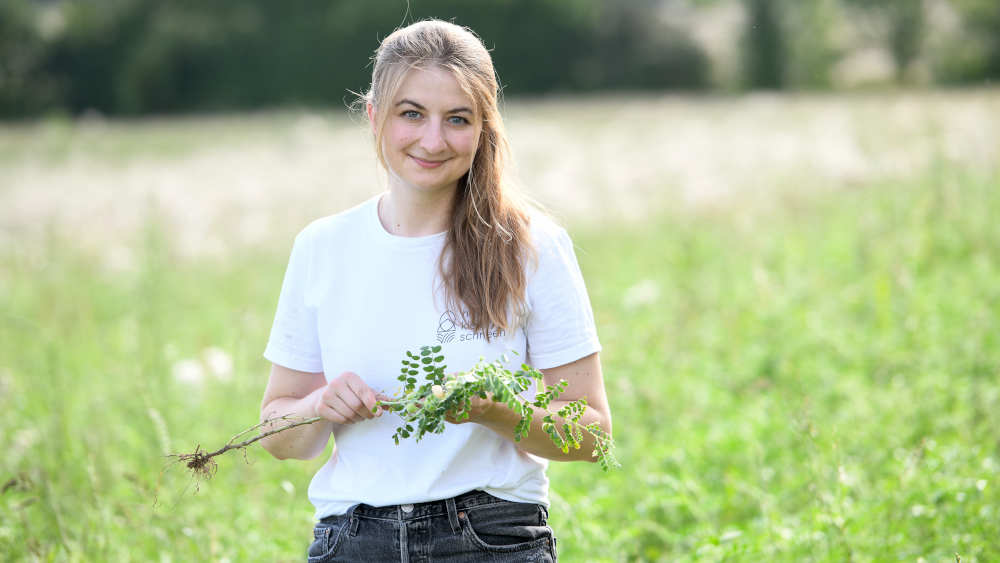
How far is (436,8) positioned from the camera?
3916 centimetres

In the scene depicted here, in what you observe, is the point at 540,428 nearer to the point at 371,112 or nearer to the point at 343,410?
the point at 343,410

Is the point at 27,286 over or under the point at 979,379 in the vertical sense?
under

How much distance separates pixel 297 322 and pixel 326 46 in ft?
135

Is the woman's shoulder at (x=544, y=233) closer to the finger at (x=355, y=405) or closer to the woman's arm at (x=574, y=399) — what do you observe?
the woman's arm at (x=574, y=399)

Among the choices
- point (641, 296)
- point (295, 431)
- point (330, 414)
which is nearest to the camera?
point (330, 414)

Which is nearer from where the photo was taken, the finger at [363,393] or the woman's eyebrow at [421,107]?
the finger at [363,393]

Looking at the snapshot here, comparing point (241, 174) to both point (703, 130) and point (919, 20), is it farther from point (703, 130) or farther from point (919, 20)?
point (919, 20)

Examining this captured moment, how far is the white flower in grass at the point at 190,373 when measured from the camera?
576 cm

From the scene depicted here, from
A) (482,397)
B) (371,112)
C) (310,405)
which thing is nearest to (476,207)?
(371,112)

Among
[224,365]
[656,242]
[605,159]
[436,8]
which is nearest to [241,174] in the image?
[605,159]

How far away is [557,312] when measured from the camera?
7.12 feet

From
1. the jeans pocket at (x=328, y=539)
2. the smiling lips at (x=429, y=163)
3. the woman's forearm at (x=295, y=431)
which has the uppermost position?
the smiling lips at (x=429, y=163)

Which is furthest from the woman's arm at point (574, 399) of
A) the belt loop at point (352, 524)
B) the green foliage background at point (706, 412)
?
the belt loop at point (352, 524)

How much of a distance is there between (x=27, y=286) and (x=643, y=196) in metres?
7.28
